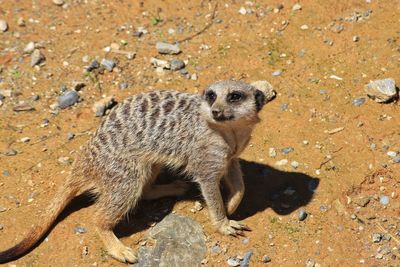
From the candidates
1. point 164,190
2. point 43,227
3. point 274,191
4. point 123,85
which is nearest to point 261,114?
point 274,191

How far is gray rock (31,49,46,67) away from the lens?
4914mm

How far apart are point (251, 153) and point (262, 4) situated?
1795 mm

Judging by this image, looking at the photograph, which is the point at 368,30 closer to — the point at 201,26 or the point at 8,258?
the point at 201,26

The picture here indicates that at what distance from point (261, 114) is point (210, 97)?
1.15 meters

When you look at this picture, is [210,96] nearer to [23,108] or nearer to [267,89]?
[267,89]

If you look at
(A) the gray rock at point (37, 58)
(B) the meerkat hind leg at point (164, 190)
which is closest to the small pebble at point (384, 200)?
(B) the meerkat hind leg at point (164, 190)

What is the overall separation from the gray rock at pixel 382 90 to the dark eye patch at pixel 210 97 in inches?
63.4

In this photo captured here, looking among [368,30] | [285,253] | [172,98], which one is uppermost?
[172,98]

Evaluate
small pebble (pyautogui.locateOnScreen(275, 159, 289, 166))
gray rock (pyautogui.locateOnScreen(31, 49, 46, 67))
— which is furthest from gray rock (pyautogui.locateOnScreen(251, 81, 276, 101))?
gray rock (pyautogui.locateOnScreen(31, 49, 46, 67))

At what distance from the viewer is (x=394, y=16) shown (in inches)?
192

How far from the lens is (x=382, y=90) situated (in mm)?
4191

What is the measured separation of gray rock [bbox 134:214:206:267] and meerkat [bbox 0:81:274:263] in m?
0.12

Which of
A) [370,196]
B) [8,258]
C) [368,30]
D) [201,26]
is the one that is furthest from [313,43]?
[8,258]

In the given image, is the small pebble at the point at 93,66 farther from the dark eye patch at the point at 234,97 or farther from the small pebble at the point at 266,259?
the small pebble at the point at 266,259
